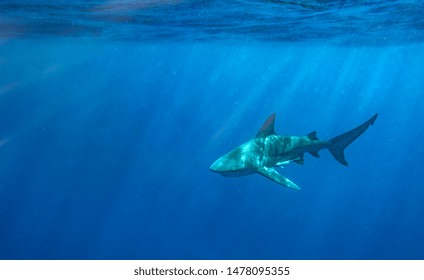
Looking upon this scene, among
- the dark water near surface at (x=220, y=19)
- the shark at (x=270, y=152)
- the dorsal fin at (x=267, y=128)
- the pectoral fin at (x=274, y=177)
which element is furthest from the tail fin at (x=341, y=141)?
the dark water near surface at (x=220, y=19)

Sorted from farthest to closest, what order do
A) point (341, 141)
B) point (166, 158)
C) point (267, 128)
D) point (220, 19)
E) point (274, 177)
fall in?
point (166, 158), point (220, 19), point (341, 141), point (267, 128), point (274, 177)

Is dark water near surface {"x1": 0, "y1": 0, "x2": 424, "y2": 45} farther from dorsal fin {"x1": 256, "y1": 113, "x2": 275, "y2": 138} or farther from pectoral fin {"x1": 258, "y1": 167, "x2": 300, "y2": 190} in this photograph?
pectoral fin {"x1": 258, "y1": 167, "x2": 300, "y2": 190}

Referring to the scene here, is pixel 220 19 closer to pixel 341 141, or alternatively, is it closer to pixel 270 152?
pixel 341 141

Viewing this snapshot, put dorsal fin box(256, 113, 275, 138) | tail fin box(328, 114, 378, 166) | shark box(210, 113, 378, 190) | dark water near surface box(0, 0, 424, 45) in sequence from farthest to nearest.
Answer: dark water near surface box(0, 0, 424, 45), tail fin box(328, 114, 378, 166), dorsal fin box(256, 113, 275, 138), shark box(210, 113, 378, 190)

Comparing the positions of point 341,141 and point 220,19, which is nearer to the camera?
point 341,141

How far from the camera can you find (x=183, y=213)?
5775cm

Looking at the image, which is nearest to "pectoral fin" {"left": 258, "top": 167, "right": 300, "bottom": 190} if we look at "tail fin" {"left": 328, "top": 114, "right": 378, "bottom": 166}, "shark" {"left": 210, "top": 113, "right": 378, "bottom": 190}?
"shark" {"left": 210, "top": 113, "right": 378, "bottom": 190}

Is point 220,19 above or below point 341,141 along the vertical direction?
above

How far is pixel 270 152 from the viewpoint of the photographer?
10.3m

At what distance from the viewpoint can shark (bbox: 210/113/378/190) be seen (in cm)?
926

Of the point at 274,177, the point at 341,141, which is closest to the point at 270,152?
the point at 274,177

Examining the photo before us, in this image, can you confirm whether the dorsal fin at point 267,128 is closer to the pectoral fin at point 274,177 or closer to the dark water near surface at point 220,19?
the pectoral fin at point 274,177

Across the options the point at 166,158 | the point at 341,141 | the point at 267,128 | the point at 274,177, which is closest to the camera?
the point at 274,177

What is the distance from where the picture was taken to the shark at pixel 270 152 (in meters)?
9.26
